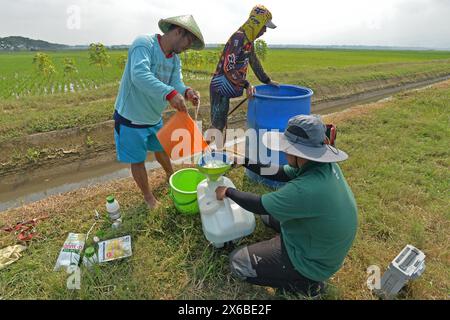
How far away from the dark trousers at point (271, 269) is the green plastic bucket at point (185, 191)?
24.3 inches

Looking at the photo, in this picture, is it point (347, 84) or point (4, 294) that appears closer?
point (4, 294)

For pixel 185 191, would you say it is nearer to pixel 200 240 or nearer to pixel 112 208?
pixel 200 240

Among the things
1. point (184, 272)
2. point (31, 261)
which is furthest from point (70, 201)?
point (184, 272)

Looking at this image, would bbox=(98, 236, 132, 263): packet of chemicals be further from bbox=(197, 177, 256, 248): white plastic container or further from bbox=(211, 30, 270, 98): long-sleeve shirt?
bbox=(211, 30, 270, 98): long-sleeve shirt

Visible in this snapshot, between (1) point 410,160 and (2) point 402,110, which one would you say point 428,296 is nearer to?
(1) point 410,160

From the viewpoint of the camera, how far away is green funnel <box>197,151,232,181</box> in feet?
6.17

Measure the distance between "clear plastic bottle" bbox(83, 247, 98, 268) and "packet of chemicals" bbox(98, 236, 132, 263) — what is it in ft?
0.15

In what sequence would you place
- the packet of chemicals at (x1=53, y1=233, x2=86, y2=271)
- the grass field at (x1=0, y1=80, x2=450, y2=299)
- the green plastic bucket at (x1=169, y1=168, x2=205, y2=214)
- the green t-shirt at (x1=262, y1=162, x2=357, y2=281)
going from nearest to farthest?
the green t-shirt at (x1=262, y1=162, x2=357, y2=281), the grass field at (x1=0, y1=80, x2=450, y2=299), the packet of chemicals at (x1=53, y1=233, x2=86, y2=271), the green plastic bucket at (x1=169, y1=168, x2=205, y2=214)

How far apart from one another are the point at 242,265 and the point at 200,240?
1.70 ft

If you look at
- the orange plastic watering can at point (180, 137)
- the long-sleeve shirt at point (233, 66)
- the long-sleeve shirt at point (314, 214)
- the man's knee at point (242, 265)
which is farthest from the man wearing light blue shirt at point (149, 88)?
the man's knee at point (242, 265)

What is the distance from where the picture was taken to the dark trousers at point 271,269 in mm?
1692

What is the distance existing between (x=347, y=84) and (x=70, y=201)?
11.0 meters

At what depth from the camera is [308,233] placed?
156 centimetres

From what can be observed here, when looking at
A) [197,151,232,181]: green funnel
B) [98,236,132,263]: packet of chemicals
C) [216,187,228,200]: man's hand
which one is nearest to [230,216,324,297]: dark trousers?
[216,187,228,200]: man's hand
